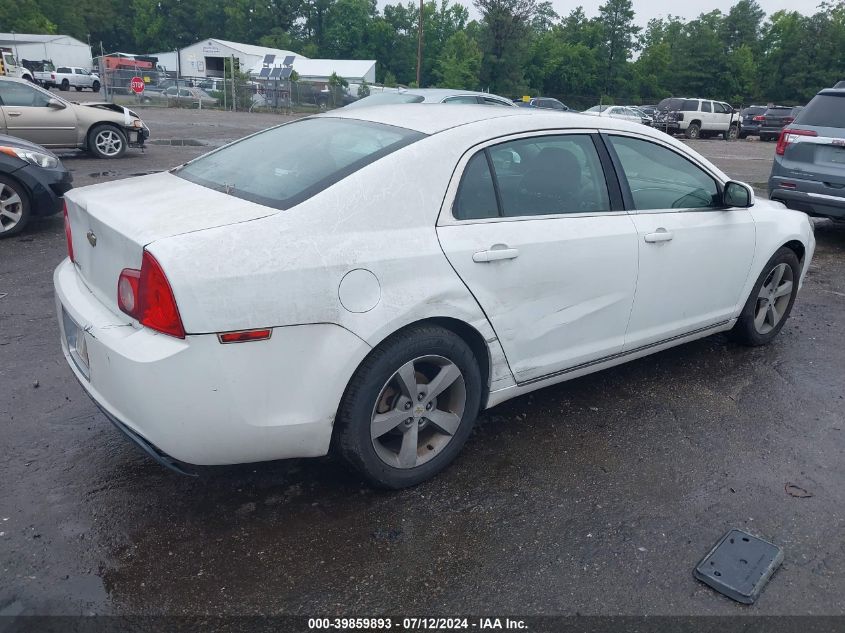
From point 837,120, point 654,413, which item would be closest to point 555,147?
point 654,413

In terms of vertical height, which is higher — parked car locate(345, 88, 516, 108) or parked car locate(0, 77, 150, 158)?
parked car locate(345, 88, 516, 108)

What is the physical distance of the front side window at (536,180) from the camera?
3102 millimetres

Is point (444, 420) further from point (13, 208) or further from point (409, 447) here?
point (13, 208)

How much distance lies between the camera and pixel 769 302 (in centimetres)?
475

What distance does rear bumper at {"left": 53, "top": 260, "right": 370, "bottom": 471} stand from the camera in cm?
240

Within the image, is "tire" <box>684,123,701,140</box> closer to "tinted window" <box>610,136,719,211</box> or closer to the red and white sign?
the red and white sign

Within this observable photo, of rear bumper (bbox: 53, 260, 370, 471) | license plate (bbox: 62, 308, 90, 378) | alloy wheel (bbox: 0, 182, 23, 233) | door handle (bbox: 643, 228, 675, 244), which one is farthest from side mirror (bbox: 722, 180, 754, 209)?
alloy wheel (bbox: 0, 182, 23, 233)

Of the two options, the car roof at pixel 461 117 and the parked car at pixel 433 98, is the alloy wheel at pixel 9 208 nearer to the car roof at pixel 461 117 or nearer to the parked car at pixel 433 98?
the car roof at pixel 461 117

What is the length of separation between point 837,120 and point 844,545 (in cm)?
643

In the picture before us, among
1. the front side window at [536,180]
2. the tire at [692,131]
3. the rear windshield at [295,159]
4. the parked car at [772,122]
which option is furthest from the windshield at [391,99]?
the parked car at [772,122]

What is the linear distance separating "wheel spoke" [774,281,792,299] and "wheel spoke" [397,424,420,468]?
3099mm

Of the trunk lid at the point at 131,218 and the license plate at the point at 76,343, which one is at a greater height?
the trunk lid at the point at 131,218

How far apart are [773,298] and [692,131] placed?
2962cm

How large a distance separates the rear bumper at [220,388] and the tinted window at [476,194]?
2.60 feet
